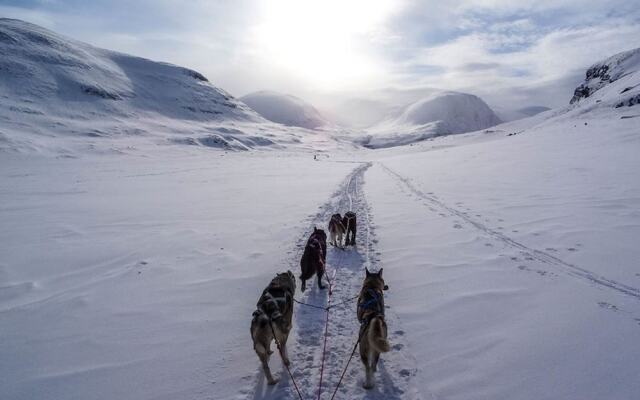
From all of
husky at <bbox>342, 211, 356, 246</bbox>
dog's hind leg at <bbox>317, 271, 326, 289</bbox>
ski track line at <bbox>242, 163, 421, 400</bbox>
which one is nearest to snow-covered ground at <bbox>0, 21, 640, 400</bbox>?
ski track line at <bbox>242, 163, 421, 400</bbox>

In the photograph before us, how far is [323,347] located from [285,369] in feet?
1.98

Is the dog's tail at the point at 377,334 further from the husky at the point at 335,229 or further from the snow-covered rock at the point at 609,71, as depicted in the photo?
the snow-covered rock at the point at 609,71

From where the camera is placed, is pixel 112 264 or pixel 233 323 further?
pixel 112 264

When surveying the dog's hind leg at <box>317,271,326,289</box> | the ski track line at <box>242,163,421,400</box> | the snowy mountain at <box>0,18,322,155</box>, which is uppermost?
the snowy mountain at <box>0,18,322,155</box>

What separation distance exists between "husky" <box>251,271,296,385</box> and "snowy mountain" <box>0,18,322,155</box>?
5511cm

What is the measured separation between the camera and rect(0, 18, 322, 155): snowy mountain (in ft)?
205

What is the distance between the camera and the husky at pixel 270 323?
12.1 ft

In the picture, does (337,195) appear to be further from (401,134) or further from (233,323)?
(401,134)

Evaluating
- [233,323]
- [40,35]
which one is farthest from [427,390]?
[40,35]

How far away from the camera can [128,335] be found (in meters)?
4.70

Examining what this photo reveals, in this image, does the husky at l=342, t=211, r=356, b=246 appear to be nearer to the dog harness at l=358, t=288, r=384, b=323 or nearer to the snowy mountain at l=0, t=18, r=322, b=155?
the dog harness at l=358, t=288, r=384, b=323

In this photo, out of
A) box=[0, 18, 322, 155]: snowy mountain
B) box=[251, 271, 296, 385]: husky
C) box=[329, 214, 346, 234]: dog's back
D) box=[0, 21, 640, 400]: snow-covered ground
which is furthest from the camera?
box=[0, 18, 322, 155]: snowy mountain

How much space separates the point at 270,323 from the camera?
12.3ft

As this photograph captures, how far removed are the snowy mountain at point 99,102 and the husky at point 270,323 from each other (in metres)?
55.1
